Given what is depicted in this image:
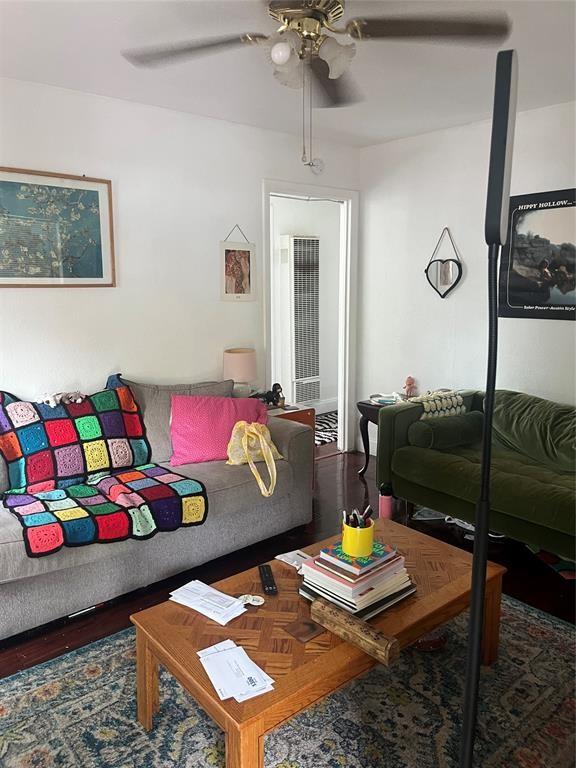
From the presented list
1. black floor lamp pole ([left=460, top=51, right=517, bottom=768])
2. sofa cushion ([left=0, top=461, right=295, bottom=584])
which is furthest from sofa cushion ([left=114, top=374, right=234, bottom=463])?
black floor lamp pole ([left=460, top=51, right=517, bottom=768])

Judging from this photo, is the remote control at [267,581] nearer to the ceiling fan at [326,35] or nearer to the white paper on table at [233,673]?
the white paper on table at [233,673]

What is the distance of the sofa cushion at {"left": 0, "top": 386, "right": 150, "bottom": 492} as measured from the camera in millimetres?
2738

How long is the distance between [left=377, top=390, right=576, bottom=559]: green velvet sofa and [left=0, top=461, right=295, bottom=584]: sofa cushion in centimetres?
70

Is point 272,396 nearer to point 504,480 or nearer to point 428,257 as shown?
point 428,257

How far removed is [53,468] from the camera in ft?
9.15

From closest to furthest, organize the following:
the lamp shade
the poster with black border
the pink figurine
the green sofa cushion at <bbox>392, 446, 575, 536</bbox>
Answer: the green sofa cushion at <bbox>392, 446, 575, 536</bbox> < the poster with black border < the lamp shade < the pink figurine

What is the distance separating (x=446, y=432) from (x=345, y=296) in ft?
5.44

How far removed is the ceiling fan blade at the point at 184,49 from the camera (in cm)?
200

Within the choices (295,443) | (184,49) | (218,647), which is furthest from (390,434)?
(184,49)

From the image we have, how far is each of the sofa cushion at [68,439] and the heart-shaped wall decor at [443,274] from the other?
2293 millimetres

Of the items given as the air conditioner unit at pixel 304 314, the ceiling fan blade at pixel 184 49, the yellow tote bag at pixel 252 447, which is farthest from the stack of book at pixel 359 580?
the air conditioner unit at pixel 304 314

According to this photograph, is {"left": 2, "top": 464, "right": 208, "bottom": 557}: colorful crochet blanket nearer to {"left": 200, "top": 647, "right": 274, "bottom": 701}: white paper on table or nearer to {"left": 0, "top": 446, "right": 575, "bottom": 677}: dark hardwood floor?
{"left": 0, "top": 446, "right": 575, "bottom": 677}: dark hardwood floor

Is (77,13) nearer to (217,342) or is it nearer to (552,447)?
(217,342)

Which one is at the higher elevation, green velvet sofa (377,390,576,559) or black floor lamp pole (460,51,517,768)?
black floor lamp pole (460,51,517,768)
